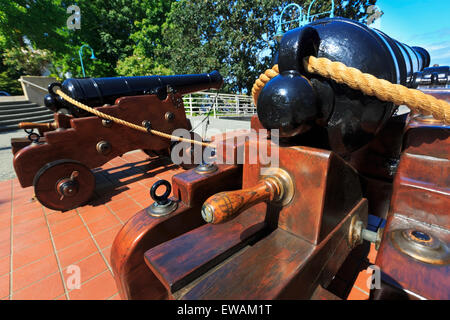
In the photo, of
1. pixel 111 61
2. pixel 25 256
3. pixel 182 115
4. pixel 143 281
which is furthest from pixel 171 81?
pixel 111 61

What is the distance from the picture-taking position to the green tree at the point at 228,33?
36.1ft

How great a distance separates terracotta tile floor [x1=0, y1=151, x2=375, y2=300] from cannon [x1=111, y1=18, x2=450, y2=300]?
64 centimetres

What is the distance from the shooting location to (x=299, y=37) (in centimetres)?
65

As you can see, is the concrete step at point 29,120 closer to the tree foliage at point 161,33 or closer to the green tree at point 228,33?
the tree foliage at point 161,33

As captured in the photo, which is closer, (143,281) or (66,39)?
(143,281)

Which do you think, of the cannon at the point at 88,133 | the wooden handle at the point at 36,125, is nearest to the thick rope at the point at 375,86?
the cannon at the point at 88,133

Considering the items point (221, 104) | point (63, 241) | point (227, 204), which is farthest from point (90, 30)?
point (227, 204)

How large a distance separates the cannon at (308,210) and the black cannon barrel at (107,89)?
90.1 inches

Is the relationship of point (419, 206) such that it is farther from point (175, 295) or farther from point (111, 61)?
point (111, 61)

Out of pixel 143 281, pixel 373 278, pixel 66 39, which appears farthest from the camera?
pixel 66 39

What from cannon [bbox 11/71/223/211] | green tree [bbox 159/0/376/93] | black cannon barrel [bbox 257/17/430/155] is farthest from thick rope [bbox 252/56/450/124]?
green tree [bbox 159/0/376/93]

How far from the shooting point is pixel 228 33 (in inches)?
448

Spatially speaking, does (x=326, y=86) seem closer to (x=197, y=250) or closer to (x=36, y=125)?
(x=197, y=250)
